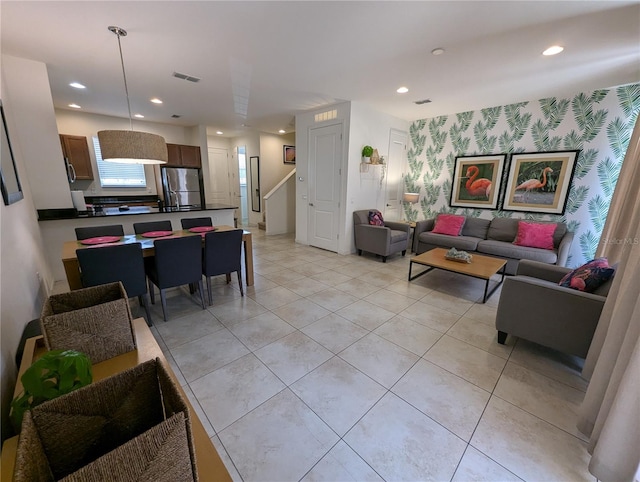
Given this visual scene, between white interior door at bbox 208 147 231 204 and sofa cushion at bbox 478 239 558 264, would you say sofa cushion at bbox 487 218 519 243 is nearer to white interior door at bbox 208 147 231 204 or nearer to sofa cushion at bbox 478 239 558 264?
sofa cushion at bbox 478 239 558 264

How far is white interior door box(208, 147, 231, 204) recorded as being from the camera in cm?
784

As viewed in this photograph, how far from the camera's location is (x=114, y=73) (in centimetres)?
319

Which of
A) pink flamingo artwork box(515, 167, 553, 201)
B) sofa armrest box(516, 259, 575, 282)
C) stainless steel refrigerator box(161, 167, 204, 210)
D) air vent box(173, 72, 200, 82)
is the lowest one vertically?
sofa armrest box(516, 259, 575, 282)

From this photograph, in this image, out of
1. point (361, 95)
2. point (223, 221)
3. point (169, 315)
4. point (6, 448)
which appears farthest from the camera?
point (223, 221)

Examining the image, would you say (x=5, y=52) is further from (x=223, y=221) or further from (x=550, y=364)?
(x=550, y=364)

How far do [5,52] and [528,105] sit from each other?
6771 millimetres

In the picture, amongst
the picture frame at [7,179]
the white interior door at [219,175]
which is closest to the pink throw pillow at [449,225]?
the picture frame at [7,179]

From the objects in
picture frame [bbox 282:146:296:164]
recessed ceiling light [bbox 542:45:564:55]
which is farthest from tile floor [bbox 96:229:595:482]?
picture frame [bbox 282:146:296:164]

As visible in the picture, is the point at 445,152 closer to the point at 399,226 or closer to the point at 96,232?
the point at 399,226

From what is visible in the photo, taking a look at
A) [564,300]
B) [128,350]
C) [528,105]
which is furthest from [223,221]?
[528,105]

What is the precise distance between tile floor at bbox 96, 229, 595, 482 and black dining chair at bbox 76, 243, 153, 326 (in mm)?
495

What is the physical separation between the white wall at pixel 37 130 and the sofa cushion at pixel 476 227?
6083 millimetres

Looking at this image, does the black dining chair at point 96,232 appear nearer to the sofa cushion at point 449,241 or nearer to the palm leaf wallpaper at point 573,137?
the sofa cushion at point 449,241

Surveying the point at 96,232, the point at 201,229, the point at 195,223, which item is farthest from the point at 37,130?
the point at 201,229
